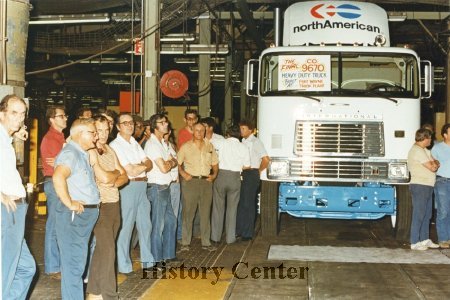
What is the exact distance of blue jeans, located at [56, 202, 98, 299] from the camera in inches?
229

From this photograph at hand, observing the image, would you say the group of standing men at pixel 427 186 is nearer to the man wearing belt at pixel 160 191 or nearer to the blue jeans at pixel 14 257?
the man wearing belt at pixel 160 191

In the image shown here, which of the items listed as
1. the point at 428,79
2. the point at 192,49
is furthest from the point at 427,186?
the point at 192,49

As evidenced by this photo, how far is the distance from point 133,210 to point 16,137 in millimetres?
2185

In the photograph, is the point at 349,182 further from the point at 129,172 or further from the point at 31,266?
the point at 31,266

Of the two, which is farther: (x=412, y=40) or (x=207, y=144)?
(x=412, y=40)

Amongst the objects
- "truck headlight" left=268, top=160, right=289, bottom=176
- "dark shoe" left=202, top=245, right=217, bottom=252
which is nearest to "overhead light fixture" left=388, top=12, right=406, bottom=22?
"truck headlight" left=268, top=160, right=289, bottom=176

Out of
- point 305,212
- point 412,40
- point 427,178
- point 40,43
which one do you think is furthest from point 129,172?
point 412,40

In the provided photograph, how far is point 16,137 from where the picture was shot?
18.9 feet

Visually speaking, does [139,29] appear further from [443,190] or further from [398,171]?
[443,190]

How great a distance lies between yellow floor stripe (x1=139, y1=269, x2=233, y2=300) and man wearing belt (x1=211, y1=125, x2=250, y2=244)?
215cm

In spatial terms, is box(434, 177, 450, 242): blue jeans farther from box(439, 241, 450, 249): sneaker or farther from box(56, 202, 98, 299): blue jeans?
box(56, 202, 98, 299): blue jeans

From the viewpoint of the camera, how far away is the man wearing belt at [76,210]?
5785 mm

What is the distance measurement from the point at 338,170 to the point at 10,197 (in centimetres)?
625

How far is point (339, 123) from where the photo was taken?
404 inches
